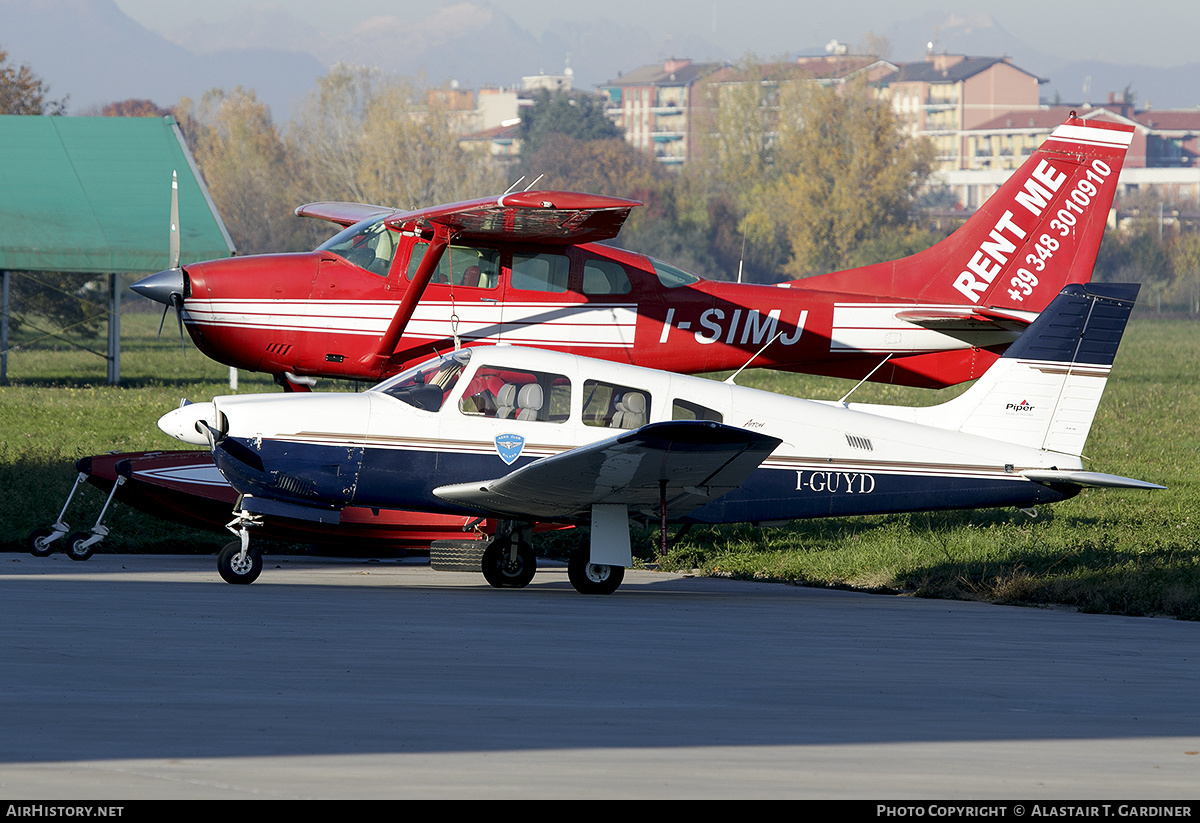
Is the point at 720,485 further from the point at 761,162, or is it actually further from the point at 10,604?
the point at 761,162

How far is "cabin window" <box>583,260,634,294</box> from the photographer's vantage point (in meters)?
13.9

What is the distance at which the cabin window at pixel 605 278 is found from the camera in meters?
13.9

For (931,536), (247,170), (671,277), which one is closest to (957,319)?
(931,536)

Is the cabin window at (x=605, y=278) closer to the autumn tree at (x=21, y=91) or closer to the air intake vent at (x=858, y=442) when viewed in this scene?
the air intake vent at (x=858, y=442)

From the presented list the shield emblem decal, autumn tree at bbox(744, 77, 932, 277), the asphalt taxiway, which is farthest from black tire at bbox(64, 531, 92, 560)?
autumn tree at bbox(744, 77, 932, 277)

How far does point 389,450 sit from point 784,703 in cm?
510

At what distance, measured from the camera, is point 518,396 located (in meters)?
11.1

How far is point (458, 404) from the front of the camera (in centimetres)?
1097

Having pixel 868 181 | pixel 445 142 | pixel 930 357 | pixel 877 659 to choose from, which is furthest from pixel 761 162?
pixel 877 659

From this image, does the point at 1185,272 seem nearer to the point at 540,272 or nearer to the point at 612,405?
the point at 540,272

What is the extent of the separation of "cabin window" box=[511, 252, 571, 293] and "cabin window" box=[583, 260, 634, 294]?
0.23m

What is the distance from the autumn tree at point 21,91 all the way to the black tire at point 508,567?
5826cm

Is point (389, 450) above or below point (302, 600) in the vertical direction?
above

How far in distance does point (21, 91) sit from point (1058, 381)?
63.1m
